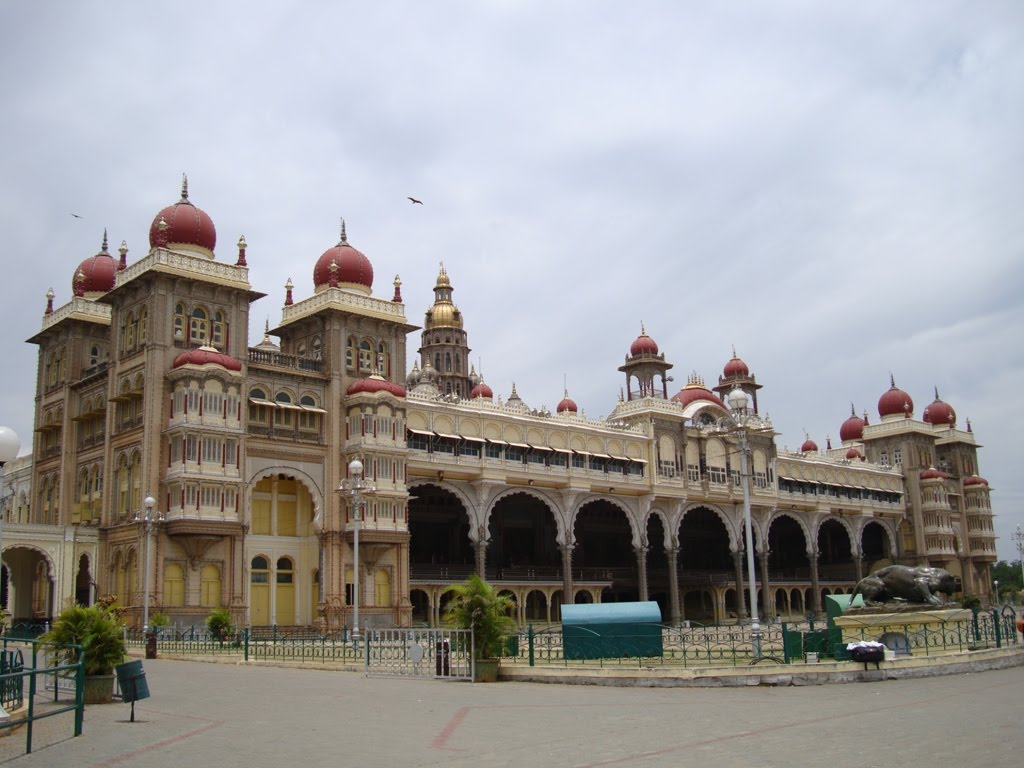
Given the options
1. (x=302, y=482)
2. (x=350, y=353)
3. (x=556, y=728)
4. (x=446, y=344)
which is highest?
(x=446, y=344)

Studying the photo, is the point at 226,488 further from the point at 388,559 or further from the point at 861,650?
the point at 861,650

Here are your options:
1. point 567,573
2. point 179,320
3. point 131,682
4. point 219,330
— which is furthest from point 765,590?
point 131,682

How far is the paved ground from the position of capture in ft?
37.7

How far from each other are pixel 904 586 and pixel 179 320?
104 feet

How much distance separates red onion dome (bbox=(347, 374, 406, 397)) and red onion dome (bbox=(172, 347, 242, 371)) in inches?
245

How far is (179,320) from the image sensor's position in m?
44.7

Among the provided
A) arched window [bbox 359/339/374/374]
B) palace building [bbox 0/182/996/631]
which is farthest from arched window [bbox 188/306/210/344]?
arched window [bbox 359/339/374/374]

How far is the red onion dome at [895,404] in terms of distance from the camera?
86688 mm

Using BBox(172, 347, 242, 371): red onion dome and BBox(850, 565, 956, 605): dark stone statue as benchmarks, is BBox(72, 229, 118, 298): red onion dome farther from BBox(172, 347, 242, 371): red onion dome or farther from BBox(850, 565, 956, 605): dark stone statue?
BBox(850, 565, 956, 605): dark stone statue

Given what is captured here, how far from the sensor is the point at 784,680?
19734 mm

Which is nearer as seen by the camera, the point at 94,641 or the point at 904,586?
the point at 94,641

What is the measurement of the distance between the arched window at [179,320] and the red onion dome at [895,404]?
63.0 metres

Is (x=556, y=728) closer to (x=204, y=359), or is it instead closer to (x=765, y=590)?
(x=204, y=359)

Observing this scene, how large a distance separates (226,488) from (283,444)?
429 cm
